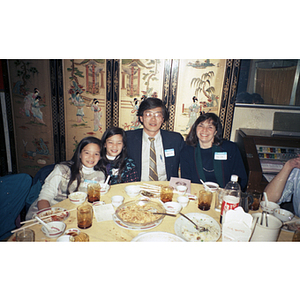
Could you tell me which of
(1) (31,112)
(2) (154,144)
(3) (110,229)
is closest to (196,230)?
(3) (110,229)

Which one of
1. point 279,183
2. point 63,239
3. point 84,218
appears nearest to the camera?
point 63,239

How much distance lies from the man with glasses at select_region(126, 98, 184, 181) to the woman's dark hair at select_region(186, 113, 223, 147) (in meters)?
0.14

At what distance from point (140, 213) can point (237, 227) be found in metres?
0.63

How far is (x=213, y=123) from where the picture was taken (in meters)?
2.39

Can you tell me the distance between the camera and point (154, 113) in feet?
7.89

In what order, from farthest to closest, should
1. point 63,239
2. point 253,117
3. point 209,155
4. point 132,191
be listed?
point 253,117, point 209,155, point 132,191, point 63,239

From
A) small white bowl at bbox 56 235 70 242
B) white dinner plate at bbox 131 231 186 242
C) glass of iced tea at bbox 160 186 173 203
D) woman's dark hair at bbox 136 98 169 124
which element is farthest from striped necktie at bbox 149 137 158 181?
small white bowl at bbox 56 235 70 242

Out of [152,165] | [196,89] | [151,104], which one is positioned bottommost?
[152,165]

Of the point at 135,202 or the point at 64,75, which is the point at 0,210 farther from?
the point at 64,75

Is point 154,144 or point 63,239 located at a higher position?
point 154,144

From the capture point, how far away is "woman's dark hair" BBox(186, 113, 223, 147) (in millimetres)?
2387

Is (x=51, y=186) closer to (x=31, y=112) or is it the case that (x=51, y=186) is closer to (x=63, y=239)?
(x=63, y=239)
